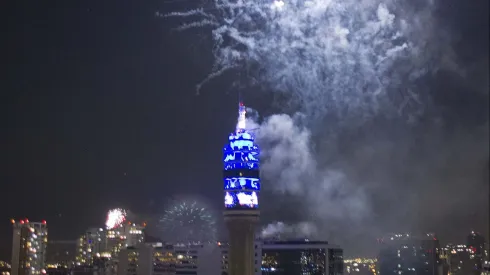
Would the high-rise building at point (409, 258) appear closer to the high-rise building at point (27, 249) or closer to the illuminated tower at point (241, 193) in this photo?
the illuminated tower at point (241, 193)

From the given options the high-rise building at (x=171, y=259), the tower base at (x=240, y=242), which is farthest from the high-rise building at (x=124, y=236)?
the tower base at (x=240, y=242)

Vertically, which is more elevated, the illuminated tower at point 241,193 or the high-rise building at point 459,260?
the illuminated tower at point 241,193

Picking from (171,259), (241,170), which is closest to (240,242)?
(241,170)

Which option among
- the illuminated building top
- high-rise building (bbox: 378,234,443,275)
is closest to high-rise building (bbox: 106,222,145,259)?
high-rise building (bbox: 378,234,443,275)

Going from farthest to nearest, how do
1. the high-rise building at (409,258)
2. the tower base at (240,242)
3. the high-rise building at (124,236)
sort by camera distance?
the high-rise building at (124,236), the high-rise building at (409,258), the tower base at (240,242)

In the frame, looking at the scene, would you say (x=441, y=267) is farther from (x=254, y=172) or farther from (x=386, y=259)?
(x=254, y=172)

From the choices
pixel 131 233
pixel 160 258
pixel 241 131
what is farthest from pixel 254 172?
pixel 131 233

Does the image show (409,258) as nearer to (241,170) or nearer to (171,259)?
(171,259)

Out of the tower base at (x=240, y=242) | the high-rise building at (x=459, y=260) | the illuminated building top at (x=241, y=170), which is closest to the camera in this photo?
the illuminated building top at (x=241, y=170)
